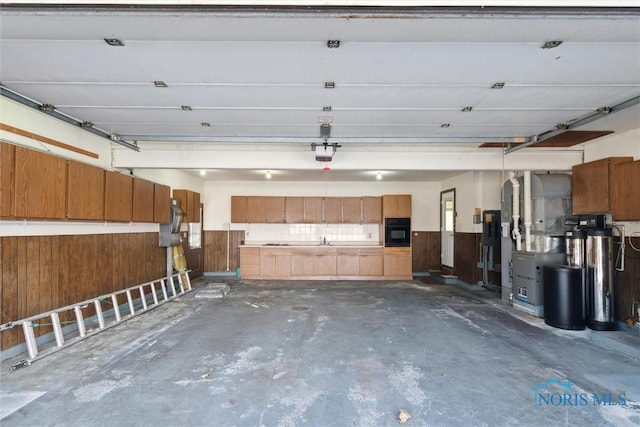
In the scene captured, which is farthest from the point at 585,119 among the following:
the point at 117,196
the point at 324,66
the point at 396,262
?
the point at 117,196

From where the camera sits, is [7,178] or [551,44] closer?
[551,44]

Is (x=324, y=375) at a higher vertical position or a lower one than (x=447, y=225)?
lower

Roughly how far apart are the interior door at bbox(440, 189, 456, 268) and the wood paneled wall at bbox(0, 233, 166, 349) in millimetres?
6988

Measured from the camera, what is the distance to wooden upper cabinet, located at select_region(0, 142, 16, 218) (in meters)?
2.88

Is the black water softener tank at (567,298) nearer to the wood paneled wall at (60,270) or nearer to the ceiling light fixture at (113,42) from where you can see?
the ceiling light fixture at (113,42)

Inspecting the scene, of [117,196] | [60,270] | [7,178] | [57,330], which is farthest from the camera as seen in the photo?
[117,196]

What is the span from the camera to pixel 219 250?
852 centimetres

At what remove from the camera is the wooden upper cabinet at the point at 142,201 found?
500cm

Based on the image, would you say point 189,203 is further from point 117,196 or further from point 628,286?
point 628,286

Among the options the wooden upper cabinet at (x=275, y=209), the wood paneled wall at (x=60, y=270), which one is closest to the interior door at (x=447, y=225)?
the wooden upper cabinet at (x=275, y=209)

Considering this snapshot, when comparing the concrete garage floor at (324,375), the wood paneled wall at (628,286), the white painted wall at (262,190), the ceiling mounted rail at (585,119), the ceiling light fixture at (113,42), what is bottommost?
the concrete garage floor at (324,375)

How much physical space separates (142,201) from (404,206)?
5783 millimetres

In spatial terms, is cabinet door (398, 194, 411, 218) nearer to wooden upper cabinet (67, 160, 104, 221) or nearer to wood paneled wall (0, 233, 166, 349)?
wood paneled wall (0, 233, 166, 349)

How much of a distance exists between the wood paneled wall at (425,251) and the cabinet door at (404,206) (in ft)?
3.35
